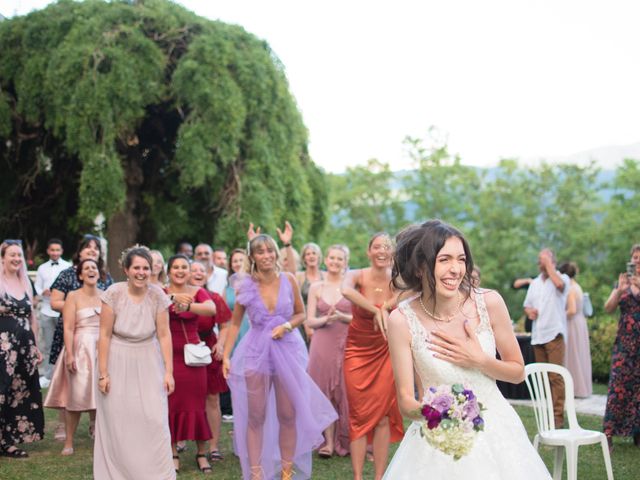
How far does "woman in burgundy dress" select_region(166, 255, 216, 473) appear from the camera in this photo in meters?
8.05

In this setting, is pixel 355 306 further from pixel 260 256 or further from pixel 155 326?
pixel 155 326

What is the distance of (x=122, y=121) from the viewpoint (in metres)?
18.8

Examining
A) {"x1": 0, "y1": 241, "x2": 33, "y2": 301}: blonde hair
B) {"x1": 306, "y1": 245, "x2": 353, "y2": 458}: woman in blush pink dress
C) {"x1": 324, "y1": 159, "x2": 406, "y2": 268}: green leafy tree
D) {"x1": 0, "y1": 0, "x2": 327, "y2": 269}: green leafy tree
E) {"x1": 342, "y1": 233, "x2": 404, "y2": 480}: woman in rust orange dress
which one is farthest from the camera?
{"x1": 324, "y1": 159, "x2": 406, "y2": 268}: green leafy tree

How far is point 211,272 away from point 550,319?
4.24m

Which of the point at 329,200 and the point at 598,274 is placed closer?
the point at 329,200

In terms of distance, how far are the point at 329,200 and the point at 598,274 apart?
1480 cm

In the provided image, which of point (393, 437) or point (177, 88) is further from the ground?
point (177, 88)

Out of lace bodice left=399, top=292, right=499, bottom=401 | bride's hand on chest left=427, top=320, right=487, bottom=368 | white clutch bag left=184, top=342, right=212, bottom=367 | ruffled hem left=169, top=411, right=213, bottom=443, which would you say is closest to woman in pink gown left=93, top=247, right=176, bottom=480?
white clutch bag left=184, top=342, right=212, bottom=367

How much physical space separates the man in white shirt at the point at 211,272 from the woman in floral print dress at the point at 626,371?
195 inches

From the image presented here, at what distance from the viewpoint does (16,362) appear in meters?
8.64

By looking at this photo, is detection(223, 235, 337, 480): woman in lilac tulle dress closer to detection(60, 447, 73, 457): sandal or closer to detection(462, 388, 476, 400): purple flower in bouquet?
detection(60, 447, 73, 457): sandal

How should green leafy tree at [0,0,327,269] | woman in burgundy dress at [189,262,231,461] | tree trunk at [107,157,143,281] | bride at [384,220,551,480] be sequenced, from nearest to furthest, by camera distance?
bride at [384,220,551,480]
woman in burgundy dress at [189,262,231,461]
green leafy tree at [0,0,327,269]
tree trunk at [107,157,143,281]

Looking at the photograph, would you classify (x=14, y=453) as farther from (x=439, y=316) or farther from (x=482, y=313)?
(x=482, y=313)

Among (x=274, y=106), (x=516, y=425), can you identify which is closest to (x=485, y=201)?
(x=274, y=106)
